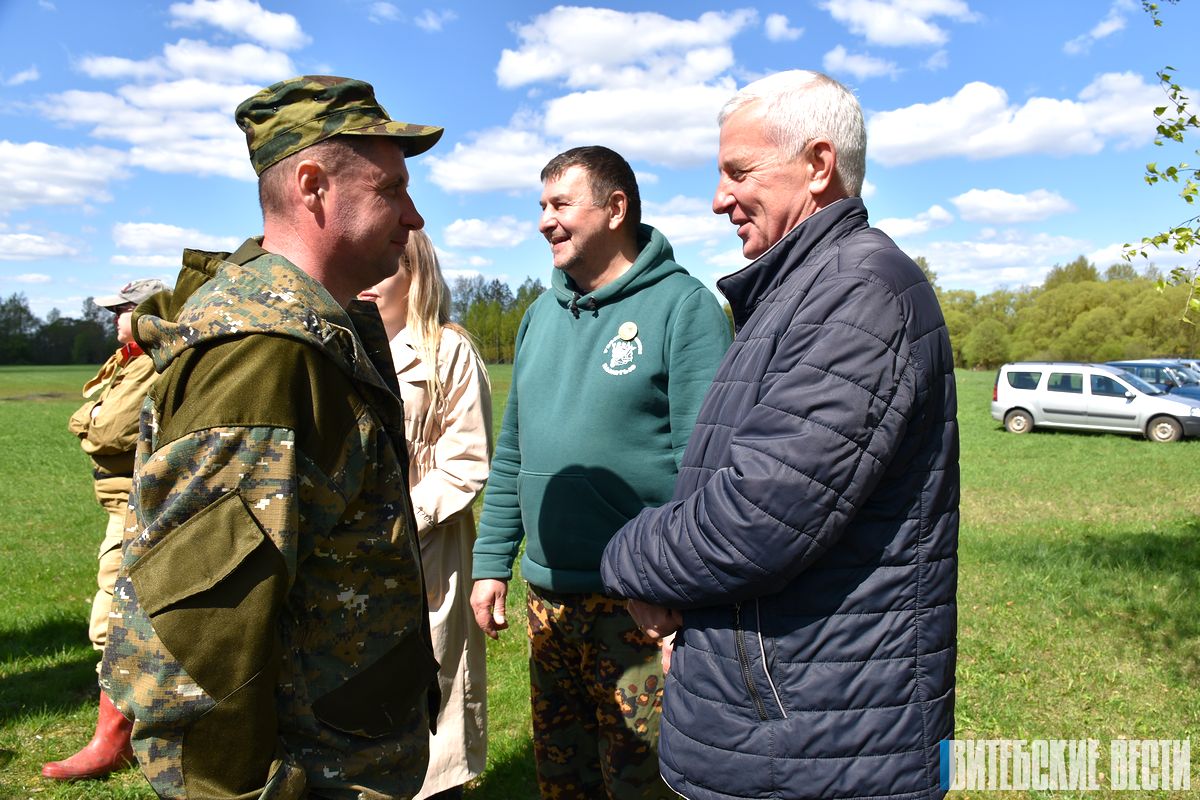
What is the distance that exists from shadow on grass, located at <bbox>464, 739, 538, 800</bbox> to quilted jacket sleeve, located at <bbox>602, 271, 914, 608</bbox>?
8.72 ft

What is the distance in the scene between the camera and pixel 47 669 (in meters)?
5.60

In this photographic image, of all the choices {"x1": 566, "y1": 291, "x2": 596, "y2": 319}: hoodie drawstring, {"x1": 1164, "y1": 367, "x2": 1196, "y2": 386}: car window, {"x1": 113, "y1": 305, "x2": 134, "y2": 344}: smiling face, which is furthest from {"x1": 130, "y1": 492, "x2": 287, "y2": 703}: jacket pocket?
{"x1": 1164, "y1": 367, "x2": 1196, "y2": 386}: car window

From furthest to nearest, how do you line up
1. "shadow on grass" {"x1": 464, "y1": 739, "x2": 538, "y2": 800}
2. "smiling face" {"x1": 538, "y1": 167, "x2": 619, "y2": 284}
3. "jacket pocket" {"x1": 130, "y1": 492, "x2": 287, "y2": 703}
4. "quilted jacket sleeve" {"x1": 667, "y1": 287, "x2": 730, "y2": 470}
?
"shadow on grass" {"x1": 464, "y1": 739, "x2": 538, "y2": 800}, "smiling face" {"x1": 538, "y1": 167, "x2": 619, "y2": 284}, "quilted jacket sleeve" {"x1": 667, "y1": 287, "x2": 730, "y2": 470}, "jacket pocket" {"x1": 130, "y1": 492, "x2": 287, "y2": 703}

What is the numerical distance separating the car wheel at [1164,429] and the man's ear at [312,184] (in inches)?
915

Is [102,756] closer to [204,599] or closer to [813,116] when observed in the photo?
[204,599]

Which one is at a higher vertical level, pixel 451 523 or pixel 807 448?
pixel 807 448

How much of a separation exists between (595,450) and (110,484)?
2896mm

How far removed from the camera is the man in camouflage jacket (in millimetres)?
1491

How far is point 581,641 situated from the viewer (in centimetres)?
291

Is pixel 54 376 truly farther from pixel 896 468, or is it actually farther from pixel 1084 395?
pixel 896 468

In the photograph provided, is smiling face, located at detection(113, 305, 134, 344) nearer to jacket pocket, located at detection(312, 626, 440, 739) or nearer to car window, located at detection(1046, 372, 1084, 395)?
jacket pocket, located at detection(312, 626, 440, 739)

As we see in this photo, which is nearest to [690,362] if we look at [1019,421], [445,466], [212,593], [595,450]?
[595,450]

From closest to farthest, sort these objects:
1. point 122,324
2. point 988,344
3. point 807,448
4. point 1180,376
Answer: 1. point 807,448
2. point 122,324
3. point 1180,376
4. point 988,344

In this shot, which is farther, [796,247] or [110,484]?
[110,484]
